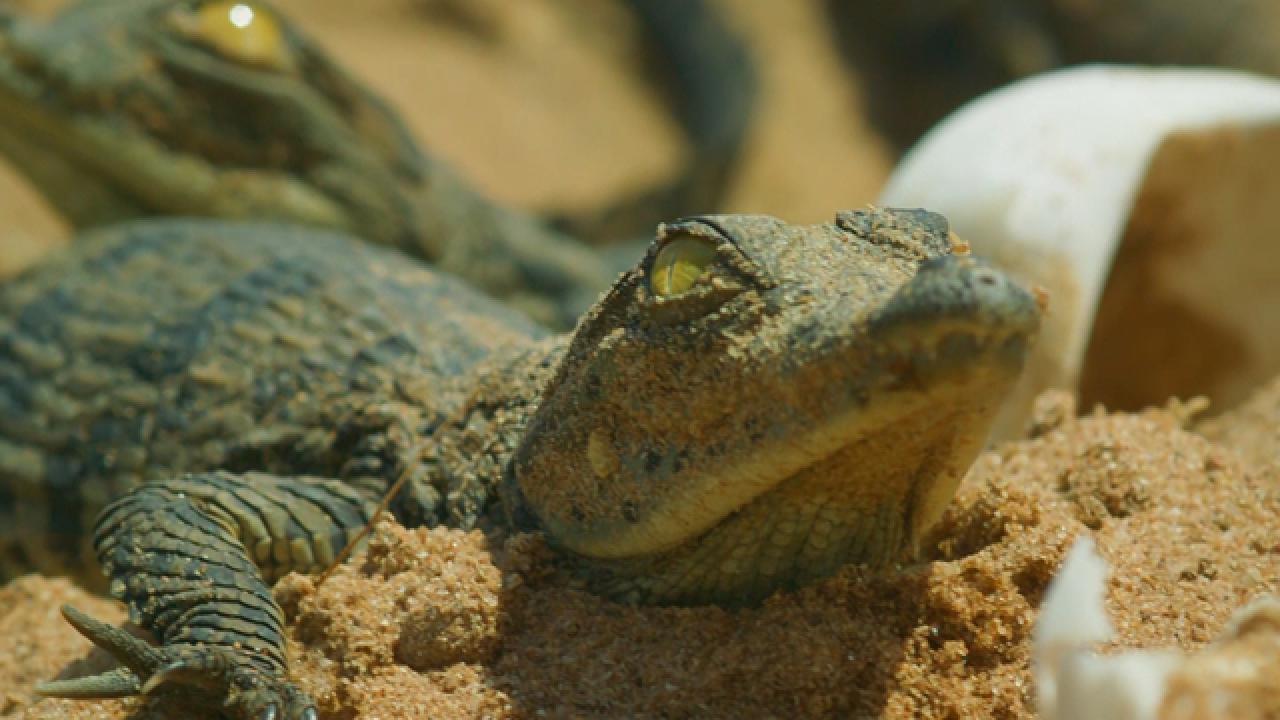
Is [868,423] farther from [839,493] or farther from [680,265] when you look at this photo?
[680,265]

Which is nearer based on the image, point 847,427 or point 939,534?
point 847,427

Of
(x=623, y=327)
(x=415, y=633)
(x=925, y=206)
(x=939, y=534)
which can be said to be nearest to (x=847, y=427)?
(x=623, y=327)

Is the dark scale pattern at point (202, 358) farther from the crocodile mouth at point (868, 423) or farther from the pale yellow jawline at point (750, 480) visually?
the crocodile mouth at point (868, 423)

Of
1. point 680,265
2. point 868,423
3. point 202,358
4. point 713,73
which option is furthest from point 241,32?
point 713,73

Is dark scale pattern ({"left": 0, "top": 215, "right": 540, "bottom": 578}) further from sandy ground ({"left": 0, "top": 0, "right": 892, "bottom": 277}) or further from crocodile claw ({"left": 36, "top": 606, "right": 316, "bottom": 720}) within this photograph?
sandy ground ({"left": 0, "top": 0, "right": 892, "bottom": 277})

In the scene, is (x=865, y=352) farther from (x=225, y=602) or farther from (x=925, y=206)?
(x=925, y=206)

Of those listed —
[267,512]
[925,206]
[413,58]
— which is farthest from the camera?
[413,58]

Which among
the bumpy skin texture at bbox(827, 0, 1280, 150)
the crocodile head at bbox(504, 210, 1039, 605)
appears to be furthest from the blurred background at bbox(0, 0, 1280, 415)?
the crocodile head at bbox(504, 210, 1039, 605)
